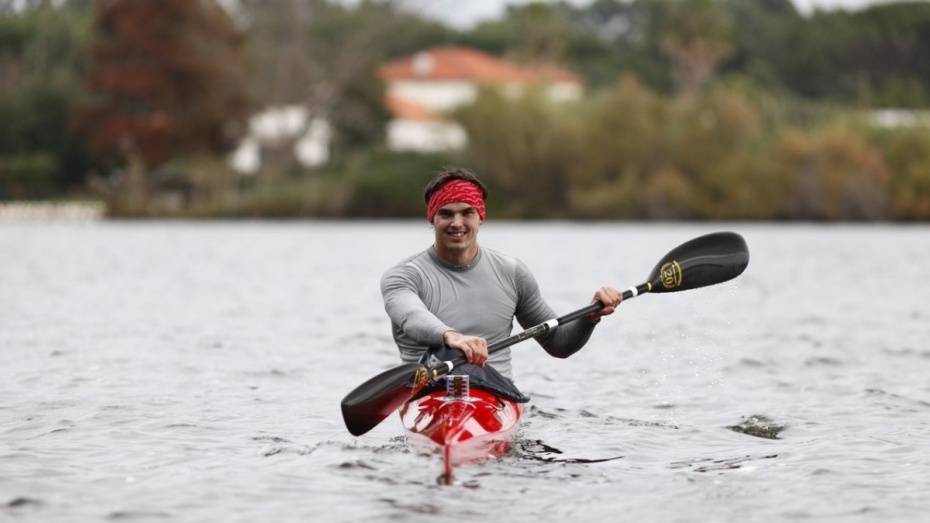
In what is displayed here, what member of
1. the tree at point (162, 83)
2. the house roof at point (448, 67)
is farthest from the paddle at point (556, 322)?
the house roof at point (448, 67)

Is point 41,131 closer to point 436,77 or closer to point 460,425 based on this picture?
point 436,77

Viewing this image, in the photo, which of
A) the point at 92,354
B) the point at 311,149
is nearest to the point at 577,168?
the point at 311,149

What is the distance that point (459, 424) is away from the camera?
9.24 m

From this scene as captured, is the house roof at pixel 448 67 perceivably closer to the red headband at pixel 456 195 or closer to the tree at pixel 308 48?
the tree at pixel 308 48

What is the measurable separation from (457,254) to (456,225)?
0.23m

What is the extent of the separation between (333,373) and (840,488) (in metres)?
6.35

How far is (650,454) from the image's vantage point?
400 inches

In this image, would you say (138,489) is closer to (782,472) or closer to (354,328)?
(782,472)

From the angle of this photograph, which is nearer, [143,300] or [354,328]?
→ [354,328]

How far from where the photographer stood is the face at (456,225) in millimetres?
9516

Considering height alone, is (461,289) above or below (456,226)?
below

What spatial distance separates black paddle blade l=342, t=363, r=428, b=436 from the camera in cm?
920

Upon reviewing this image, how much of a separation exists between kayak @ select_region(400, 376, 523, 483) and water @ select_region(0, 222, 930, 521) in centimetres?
13

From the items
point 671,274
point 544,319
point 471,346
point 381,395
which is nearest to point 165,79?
point 671,274
